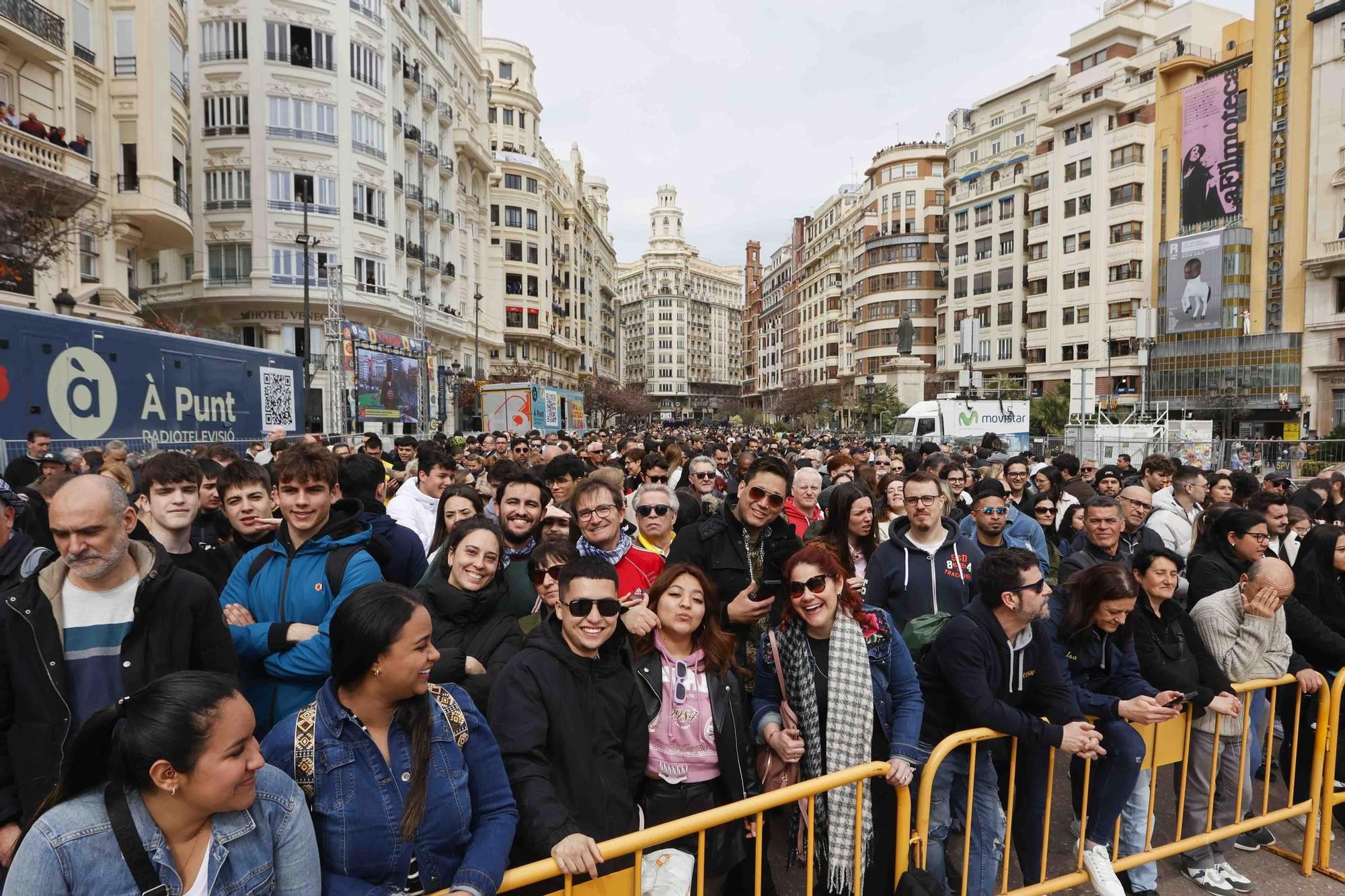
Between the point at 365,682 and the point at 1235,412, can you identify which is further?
the point at 1235,412

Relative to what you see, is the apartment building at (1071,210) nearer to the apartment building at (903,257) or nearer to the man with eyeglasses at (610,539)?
the apartment building at (903,257)

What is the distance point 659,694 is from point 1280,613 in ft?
12.3

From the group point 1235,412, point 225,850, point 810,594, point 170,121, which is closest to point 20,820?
point 225,850

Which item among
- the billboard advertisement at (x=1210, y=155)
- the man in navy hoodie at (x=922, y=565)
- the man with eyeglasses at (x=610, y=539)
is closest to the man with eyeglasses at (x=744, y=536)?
the man with eyeglasses at (x=610, y=539)

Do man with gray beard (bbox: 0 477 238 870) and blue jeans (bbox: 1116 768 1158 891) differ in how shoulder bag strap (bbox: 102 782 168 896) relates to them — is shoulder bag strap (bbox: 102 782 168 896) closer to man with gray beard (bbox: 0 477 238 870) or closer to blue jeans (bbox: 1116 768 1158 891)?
man with gray beard (bbox: 0 477 238 870)

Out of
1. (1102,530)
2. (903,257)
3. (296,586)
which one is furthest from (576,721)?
(903,257)

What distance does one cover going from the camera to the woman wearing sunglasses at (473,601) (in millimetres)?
3291

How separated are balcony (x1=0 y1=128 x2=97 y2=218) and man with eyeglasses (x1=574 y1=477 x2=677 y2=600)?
1801 cm

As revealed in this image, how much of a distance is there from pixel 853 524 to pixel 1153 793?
230 cm

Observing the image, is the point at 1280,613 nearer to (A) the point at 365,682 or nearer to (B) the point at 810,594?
(B) the point at 810,594

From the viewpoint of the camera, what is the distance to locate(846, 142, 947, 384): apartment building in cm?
6375

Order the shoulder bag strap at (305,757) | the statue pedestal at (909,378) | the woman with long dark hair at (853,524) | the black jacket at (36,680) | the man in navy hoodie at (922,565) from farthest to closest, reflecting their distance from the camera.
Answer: the statue pedestal at (909,378), the woman with long dark hair at (853,524), the man in navy hoodie at (922,565), the black jacket at (36,680), the shoulder bag strap at (305,757)

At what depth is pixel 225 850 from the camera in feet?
5.91

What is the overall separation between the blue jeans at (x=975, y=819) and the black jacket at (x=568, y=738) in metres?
1.54
